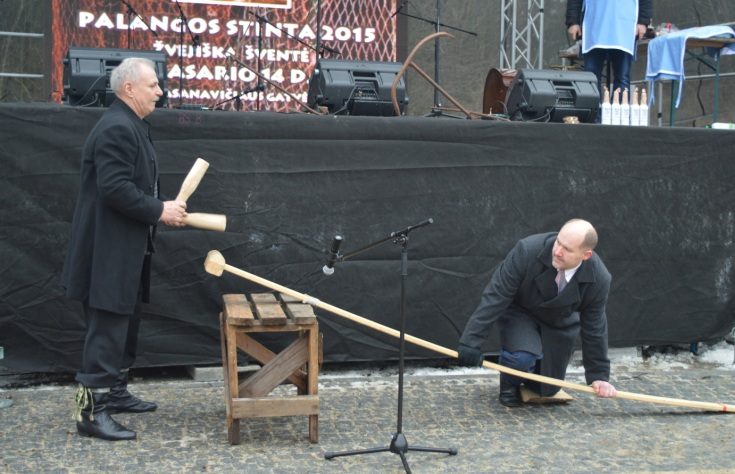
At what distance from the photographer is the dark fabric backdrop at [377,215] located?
5.12m

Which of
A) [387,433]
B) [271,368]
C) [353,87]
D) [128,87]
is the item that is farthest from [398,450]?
[353,87]

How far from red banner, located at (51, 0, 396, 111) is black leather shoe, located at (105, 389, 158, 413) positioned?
180 inches

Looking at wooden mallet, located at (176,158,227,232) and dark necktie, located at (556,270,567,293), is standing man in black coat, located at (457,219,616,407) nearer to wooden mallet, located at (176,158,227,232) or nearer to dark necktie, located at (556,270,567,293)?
dark necktie, located at (556,270,567,293)

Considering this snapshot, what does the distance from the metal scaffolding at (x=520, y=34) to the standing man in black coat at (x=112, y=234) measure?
18.0ft

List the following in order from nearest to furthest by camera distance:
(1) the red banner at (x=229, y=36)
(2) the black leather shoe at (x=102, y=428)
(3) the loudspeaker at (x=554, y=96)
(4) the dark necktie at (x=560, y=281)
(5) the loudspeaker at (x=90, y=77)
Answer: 1. (2) the black leather shoe at (x=102, y=428)
2. (4) the dark necktie at (x=560, y=281)
3. (5) the loudspeaker at (x=90, y=77)
4. (3) the loudspeaker at (x=554, y=96)
5. (1) the red banner at (x=229, y=36)

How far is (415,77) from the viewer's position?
10.1 meters

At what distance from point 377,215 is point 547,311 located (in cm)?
121

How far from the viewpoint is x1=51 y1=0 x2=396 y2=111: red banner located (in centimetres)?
890

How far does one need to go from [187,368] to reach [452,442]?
1941mm

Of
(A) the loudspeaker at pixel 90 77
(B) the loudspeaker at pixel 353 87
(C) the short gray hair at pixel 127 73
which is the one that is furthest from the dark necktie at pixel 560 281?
(A) the loudspeaker at pixel 90 77

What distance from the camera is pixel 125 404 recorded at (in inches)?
192

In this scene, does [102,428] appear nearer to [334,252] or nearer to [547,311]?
[334,252]

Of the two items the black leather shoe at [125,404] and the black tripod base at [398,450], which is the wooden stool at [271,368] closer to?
the black tripod base at [398,450]

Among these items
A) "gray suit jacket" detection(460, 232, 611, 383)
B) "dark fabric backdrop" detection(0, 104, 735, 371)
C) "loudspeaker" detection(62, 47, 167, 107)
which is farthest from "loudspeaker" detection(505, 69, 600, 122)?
"loudspeaker" detection(62, 47, 167, 107)
